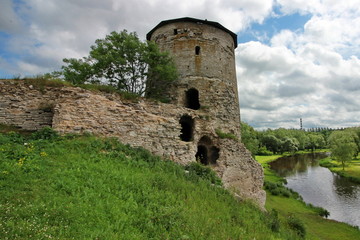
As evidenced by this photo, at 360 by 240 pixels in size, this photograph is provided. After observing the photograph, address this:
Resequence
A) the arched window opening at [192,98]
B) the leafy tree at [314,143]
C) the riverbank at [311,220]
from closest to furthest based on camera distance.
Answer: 1. the riverbank at [311,220]
2. the arched window opening at [192,98]
3. the leafy tree at [314,143]

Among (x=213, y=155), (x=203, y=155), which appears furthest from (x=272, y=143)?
(x=213, y=155)

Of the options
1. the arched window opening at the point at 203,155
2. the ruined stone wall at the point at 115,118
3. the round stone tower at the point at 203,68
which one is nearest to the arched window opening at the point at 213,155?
the arched window opening at the point at 203,155

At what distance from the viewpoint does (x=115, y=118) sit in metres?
8.25

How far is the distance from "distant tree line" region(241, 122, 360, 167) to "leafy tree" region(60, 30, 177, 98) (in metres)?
16.7

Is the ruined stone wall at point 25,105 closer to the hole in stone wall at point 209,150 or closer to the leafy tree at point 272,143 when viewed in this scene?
the hole in stone wall at point 209,150

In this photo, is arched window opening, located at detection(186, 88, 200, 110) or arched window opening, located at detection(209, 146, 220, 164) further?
arched window opening, located at detection(186, 88, 200, 110)

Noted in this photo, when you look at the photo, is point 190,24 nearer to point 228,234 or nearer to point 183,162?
point 183,162

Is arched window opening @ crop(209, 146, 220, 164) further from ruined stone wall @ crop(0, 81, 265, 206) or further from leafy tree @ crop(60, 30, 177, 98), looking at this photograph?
leafy tree @ crop(60, 30, 177, 98)

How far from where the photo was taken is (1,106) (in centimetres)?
750

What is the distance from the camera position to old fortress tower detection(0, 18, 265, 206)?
25.6ft

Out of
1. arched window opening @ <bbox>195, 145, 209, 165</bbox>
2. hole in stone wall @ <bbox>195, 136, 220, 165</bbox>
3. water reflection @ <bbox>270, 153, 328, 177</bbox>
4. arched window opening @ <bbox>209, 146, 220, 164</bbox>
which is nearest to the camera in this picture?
hole in stone wall @ <bbox>195, 136, 220, 165</bbox>

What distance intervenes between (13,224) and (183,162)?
6.70m

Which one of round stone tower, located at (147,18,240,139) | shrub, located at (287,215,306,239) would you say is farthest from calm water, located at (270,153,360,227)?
round stone tower, located at (147,18,240,139)

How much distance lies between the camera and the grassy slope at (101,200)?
133 inches
